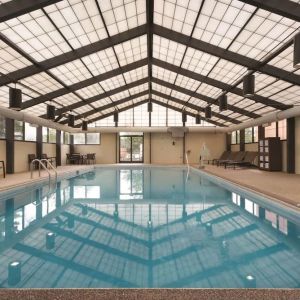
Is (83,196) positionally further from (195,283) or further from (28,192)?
(195,283)

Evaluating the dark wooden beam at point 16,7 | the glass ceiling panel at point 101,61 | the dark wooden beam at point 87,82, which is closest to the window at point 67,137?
the dark wooden beam at point 87,82

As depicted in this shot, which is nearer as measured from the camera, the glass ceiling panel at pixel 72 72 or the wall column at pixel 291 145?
the glass ceiling panel at pixel 72 72

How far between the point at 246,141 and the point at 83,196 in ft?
47.1

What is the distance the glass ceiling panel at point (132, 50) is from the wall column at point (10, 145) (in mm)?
6068

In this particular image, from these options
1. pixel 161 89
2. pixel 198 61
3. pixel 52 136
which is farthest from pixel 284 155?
pixel 52 136

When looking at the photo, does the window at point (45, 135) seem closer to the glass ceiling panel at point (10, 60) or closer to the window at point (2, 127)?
the window at point (2, 127)

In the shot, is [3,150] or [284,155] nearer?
[3,150]

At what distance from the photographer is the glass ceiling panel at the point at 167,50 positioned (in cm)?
1131

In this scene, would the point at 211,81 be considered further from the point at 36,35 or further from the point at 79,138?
the point at 79,138

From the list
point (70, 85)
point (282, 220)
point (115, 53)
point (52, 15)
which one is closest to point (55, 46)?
point (52, 15)

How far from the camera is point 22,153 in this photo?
15.0 metres

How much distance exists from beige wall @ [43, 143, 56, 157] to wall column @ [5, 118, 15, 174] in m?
4.59

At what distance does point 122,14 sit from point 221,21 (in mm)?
3174

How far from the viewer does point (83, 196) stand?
847 cm
